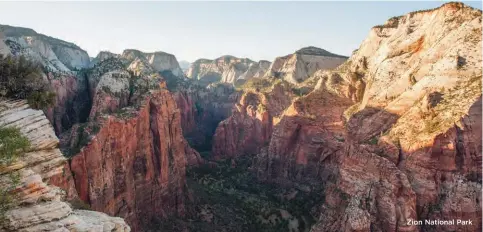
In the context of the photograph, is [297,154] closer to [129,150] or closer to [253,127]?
[253,127]

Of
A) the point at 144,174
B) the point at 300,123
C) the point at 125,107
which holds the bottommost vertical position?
the point at 144,174

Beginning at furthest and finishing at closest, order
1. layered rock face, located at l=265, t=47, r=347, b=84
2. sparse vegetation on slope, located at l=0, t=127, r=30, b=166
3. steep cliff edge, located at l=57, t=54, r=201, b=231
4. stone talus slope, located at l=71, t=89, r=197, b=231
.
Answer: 1. layered rock face, located at l=265, t=47, r=347, b=84
2. steep cliff edge, located at l=57, t=54, r=201, b=231
3. stone talus slope, located at l=71, t=89, r=197, b=231
4. sparse vegetation on slope, located at l=0, t=127, r=30, b=166

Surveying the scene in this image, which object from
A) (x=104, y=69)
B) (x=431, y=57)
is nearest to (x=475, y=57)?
(x=431, y=57)

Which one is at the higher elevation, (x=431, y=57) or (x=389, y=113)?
(x=431, y=57)

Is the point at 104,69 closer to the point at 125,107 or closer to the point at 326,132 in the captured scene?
the point at 125,107

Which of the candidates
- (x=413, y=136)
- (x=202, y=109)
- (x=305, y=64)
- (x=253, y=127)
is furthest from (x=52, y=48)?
(x=413, y=136)

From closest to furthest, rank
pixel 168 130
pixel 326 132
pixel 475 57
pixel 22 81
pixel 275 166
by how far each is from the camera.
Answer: pixel 22 81, pixel 475 57, pixel 168 130, pixel 326 132, pixel 275 166

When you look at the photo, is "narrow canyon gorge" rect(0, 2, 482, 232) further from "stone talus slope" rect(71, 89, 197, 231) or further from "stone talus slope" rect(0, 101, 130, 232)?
"stone talus slope" rect(71, 89, 197, 231)

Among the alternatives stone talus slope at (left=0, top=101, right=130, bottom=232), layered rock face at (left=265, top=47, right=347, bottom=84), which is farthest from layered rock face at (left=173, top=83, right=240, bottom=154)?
stone talus slope at (left=0, top=101, right=130, bottom=232)
